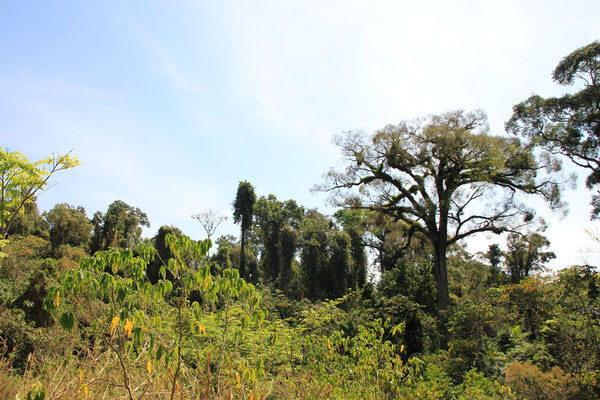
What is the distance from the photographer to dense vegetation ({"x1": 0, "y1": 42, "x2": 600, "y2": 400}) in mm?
2449

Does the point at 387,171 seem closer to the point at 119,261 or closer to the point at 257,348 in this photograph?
the point at 257,348

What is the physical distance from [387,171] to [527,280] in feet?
28.2

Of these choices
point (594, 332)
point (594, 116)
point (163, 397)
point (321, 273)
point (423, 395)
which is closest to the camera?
point (163, 397)

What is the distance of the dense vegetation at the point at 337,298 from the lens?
2449 mm

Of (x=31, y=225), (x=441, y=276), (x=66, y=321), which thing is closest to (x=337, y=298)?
(x=441, y=276)

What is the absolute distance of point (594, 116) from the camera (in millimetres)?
14242

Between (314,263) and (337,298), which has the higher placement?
(314,263)

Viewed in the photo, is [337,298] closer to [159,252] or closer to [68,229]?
[159,252]

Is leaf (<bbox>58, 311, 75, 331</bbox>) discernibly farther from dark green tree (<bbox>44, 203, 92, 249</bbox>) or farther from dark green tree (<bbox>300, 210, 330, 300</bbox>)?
dark green tree (<bbox>44, 203, 92, 249</bbox>)

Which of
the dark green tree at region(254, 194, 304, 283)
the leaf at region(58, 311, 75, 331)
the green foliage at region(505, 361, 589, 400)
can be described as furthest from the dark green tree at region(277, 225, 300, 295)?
the leaf at region(58, 311, 75, 331)

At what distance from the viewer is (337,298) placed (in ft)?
44.8

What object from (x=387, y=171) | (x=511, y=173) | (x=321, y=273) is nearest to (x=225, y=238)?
(x=321, y=273)

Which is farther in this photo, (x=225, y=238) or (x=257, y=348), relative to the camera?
(x=225, y=238)

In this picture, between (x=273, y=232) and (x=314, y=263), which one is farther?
(x=273, y=232)
